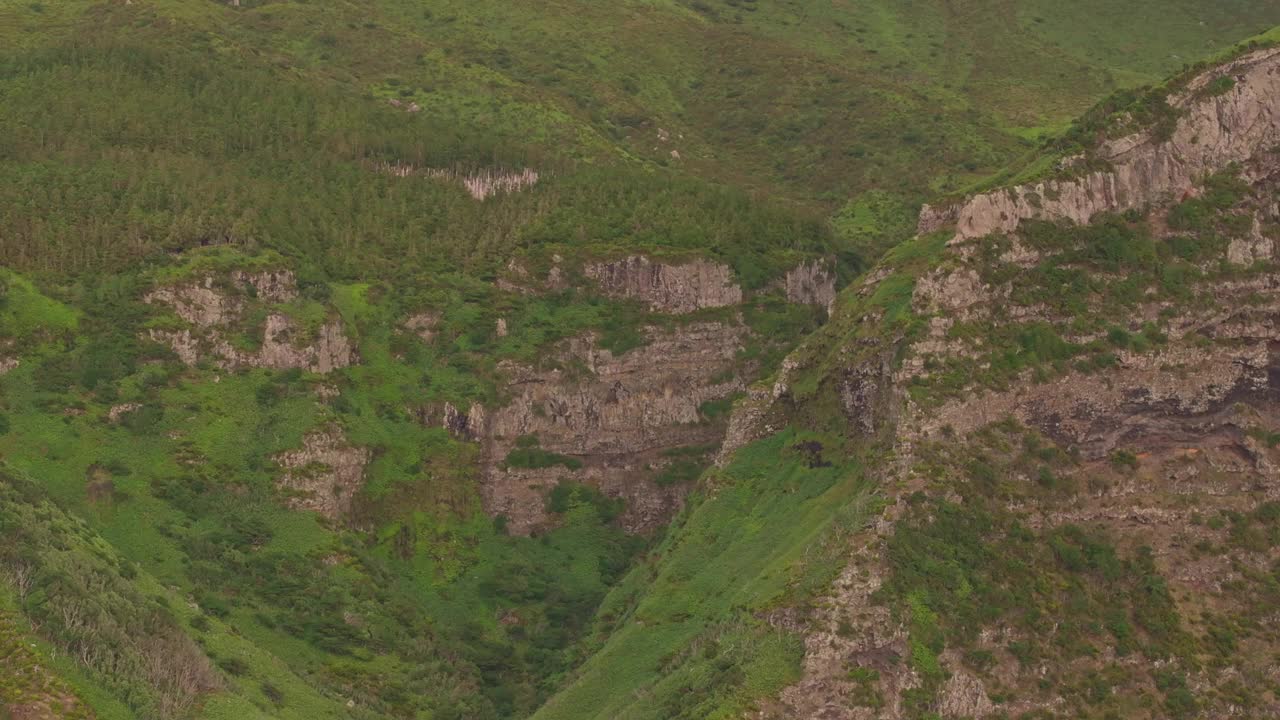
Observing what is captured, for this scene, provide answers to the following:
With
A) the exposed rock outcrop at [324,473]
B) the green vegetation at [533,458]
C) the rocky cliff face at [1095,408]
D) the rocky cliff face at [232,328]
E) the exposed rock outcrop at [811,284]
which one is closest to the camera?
the rocky cliff face at [1095,408]

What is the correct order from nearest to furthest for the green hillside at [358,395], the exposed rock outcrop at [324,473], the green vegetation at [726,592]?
the green vegetation at [726,592] < the green hillside at [358,395] < the exposed rock outcrop at [324,473]

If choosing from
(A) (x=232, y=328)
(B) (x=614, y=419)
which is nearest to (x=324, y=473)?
(A) (x=232, y=328)

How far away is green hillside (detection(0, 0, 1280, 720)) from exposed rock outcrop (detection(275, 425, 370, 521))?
1.18 ft

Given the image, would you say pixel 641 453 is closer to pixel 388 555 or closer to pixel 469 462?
pixel 469 462

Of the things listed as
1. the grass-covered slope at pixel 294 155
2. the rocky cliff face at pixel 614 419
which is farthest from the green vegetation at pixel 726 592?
the grass-covered slope at pixel 294 155

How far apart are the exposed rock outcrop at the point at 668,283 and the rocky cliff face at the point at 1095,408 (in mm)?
37101

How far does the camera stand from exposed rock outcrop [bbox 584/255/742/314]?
153 meters

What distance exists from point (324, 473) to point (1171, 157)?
2259 inches

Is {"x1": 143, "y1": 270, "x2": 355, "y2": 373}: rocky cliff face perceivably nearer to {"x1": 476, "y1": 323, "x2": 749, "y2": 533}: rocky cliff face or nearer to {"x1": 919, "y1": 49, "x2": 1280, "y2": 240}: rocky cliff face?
{"x1": 476, "y1": 323, "x2": 749, "y2": 533}: rocky cliff face

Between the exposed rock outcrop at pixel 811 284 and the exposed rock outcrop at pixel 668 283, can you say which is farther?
the exposed rock outcrop at pixel 811 284

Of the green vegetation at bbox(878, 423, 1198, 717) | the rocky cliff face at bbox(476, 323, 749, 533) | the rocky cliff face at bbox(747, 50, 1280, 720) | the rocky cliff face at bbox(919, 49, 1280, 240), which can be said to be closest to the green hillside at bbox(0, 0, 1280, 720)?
the rocky cliff face at bbox(476, 323, 749, 533)

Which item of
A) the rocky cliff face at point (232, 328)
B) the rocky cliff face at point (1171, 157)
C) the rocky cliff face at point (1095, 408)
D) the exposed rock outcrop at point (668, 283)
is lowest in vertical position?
the rocky cliff face at point (232, 328)

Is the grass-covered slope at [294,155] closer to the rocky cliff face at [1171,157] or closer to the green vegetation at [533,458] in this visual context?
the green vegetation at [533,458]

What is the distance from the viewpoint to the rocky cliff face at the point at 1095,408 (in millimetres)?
94125
